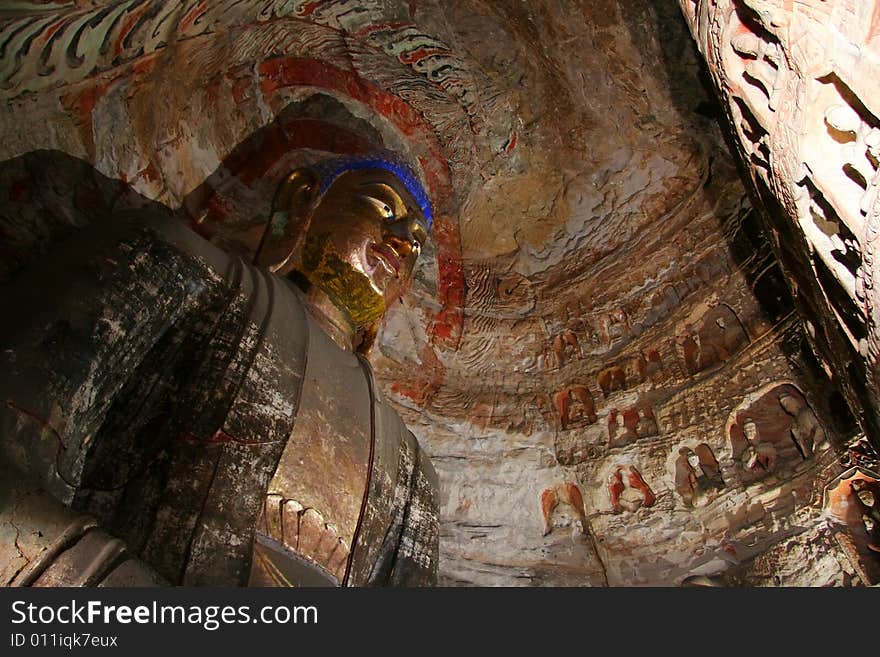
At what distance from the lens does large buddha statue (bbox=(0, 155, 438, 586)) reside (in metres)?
2.05

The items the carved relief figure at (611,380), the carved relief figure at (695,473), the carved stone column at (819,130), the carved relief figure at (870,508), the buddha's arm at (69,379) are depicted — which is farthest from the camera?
the carved relief figure at (611,380)

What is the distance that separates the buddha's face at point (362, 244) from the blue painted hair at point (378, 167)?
0.16 feet

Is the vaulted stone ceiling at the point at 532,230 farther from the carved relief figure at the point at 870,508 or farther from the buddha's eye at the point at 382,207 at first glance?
the buddha's eye at the point at 382,207

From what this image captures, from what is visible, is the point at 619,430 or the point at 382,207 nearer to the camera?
the point at 382,207

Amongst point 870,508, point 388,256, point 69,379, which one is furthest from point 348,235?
point 870,508

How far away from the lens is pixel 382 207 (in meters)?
3.69

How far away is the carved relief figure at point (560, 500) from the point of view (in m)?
4.04

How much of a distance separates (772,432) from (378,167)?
2345 mm

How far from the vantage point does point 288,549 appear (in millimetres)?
2613

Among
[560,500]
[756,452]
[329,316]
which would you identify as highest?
[329,316]

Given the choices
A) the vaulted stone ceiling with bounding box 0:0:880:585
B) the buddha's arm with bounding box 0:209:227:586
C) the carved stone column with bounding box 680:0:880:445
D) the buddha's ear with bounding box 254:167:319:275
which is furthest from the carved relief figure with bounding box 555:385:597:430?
the buddha's arm with bounding box 0:209:227:586

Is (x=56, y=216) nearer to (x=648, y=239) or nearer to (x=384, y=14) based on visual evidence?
(x=384, y=14)

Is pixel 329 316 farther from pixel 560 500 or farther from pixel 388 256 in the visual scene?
pixel 560 500

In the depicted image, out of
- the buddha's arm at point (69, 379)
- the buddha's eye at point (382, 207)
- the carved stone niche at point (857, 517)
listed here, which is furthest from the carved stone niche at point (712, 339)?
the buddha's arm at point (69, 379)
